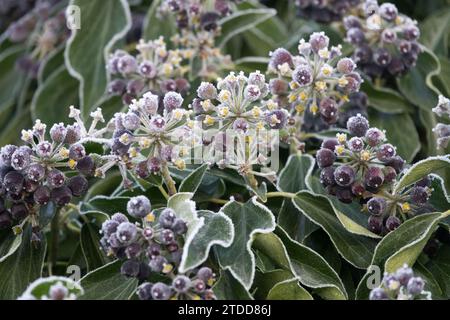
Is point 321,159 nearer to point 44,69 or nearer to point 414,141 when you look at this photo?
point 414,141

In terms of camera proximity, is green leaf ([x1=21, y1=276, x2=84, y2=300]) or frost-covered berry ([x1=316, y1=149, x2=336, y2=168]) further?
frost-covered berry ([x1=316, y1=149, x2=336, y2=168])

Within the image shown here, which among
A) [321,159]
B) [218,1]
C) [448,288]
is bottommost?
[448,288]

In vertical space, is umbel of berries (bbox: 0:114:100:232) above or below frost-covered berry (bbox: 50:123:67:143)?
below

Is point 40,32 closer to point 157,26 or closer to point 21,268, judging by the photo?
point 157,26

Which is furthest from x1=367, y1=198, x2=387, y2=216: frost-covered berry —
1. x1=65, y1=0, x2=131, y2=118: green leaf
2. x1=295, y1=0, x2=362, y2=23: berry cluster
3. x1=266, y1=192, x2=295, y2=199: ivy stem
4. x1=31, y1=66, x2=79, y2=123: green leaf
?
x1=31, y1=66, x2=79, y2=123: green leaf

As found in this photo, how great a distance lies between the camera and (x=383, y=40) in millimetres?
1098

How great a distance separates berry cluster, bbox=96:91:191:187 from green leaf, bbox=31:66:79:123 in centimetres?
49

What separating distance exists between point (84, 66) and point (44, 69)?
15 centimetres

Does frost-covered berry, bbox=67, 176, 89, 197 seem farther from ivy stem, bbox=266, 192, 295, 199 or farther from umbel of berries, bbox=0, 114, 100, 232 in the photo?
ivy stem, bbox=266, 192, 295, 199

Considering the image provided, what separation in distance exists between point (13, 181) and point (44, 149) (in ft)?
0.17

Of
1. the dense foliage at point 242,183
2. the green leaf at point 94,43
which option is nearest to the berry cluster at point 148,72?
the dense foliage at point 242,183

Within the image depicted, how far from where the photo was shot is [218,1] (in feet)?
3.78

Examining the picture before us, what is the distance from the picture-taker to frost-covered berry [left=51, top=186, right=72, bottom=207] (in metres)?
0.87
